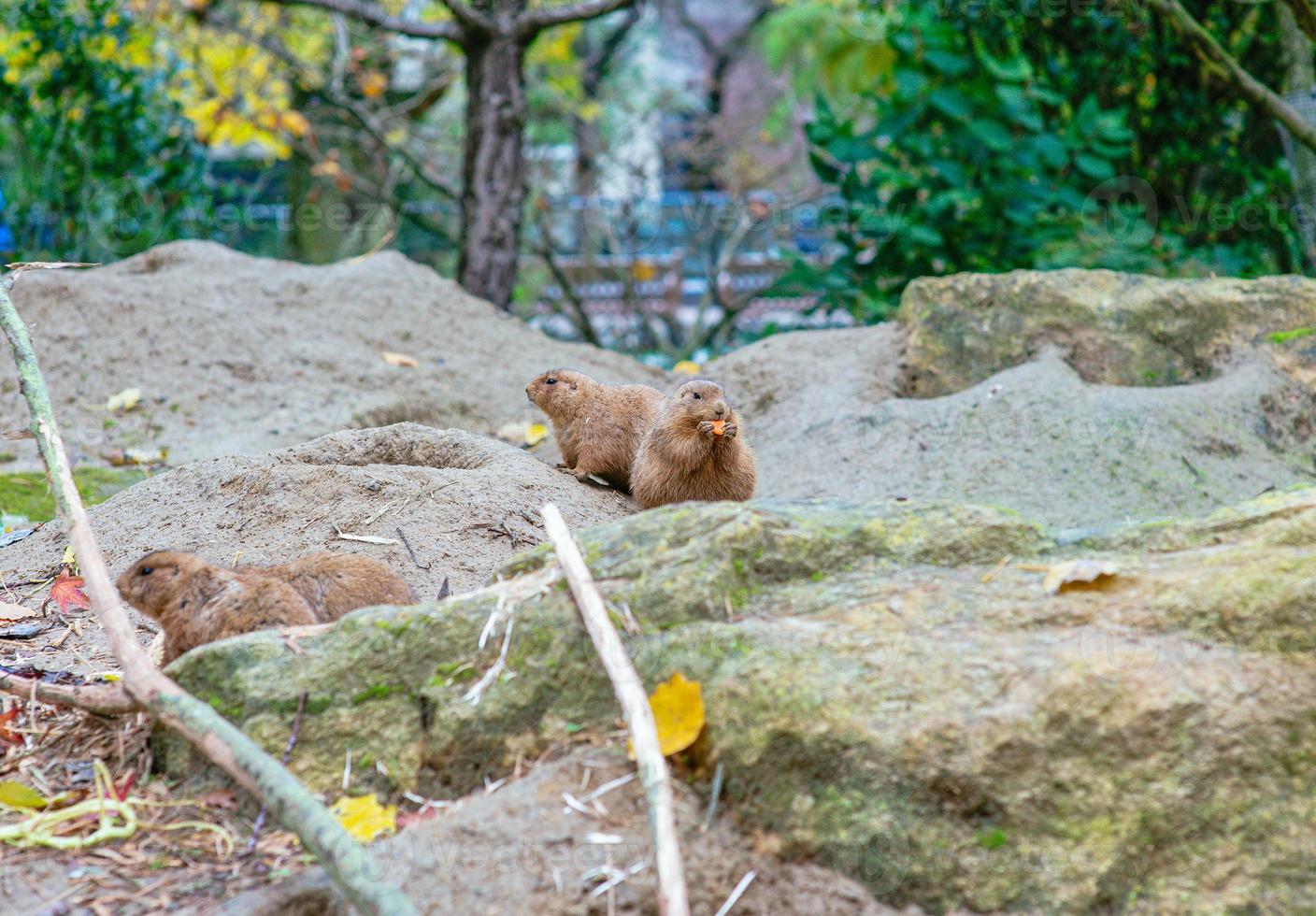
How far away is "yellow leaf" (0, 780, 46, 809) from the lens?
2596 millimetres

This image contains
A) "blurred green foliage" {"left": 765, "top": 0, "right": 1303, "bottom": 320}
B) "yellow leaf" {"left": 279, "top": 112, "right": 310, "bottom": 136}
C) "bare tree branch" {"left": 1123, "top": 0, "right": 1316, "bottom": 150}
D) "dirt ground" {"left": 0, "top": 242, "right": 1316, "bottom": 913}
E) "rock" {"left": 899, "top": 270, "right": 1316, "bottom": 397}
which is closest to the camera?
"dirt ground" {"left": 0, "top": 242, "right": 1316, "bottom": 913}

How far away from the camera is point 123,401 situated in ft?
20.4

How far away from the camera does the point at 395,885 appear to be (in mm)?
2143

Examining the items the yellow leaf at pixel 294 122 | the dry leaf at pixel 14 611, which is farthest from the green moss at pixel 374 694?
the yellow leaf at pixel 294 122

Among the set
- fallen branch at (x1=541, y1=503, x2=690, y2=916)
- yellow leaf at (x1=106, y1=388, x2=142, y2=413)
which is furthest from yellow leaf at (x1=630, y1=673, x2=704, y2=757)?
yellow leaf at (x1=106, y1=388, x2=142, y2=413)

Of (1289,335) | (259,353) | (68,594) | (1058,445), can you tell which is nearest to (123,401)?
(259,353)

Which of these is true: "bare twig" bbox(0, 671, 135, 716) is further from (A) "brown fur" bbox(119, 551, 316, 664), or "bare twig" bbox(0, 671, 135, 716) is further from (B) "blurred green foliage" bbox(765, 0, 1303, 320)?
(B) "blurred green foliage" bbox(765, 0, 1303, 320)

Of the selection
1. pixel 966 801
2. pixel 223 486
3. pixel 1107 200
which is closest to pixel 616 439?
pixel 223 486

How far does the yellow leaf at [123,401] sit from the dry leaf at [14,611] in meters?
2.35

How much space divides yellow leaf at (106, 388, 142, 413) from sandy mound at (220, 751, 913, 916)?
174 inches

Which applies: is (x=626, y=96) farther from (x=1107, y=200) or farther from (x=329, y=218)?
(x=1107, y=200)

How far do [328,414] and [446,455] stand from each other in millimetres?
1463

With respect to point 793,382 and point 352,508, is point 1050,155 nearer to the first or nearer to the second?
point 793,382

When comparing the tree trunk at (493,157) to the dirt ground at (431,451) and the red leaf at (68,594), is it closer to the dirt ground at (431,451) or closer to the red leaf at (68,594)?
the dirt ground at (431,451)
